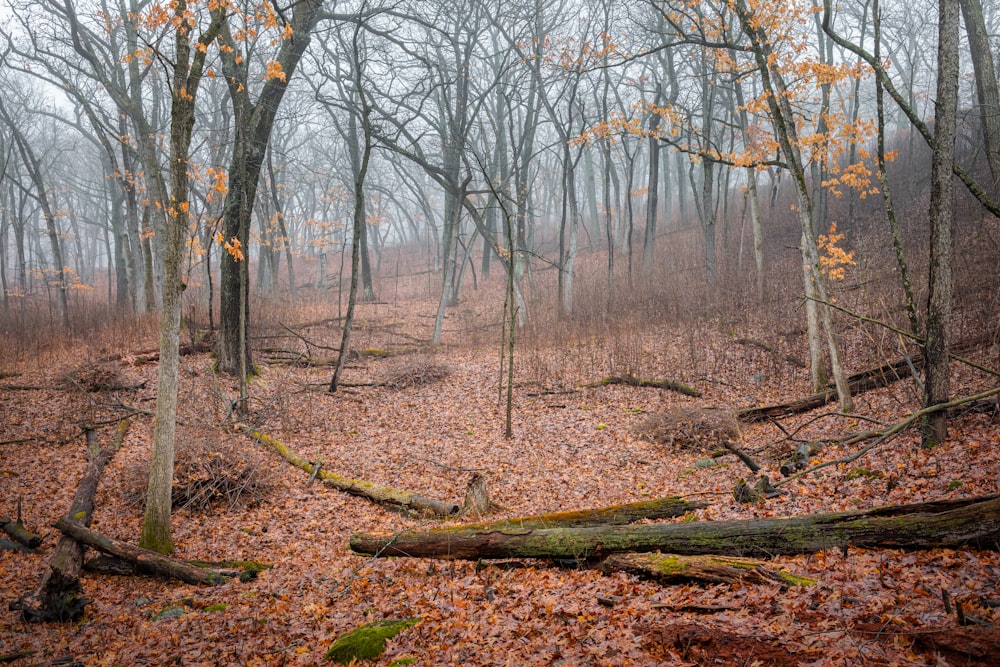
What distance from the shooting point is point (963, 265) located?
10266 millimetres

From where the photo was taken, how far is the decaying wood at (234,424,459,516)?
283 inches

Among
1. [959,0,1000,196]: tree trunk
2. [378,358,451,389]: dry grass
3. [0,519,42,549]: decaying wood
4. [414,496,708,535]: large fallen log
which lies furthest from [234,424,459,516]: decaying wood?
[959,0,1000,196]: tree trunk

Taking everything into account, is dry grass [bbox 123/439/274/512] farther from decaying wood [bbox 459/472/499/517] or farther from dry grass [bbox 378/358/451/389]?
dry grass [bbox 378/358/451/389]

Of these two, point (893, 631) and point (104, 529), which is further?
point (104, 529)

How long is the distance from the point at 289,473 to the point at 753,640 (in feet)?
23.2

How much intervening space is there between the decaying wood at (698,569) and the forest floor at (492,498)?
0.09 metres

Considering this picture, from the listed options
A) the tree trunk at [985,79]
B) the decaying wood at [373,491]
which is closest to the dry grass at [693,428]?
the decaying wood at [373,491]

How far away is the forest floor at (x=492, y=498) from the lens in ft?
11.5

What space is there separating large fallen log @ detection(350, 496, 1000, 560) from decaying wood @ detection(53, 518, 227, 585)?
4.81 feet

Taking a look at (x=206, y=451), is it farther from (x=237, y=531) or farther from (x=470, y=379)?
(x=470, y=379)

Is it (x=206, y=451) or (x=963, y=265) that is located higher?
(x=963, y=265)

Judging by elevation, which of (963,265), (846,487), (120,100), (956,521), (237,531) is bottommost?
(237,531)

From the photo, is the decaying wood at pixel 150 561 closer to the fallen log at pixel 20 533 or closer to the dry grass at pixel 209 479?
the fallen log at pixel 20 533

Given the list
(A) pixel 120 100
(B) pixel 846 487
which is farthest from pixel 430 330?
(B) pixel 846 487
